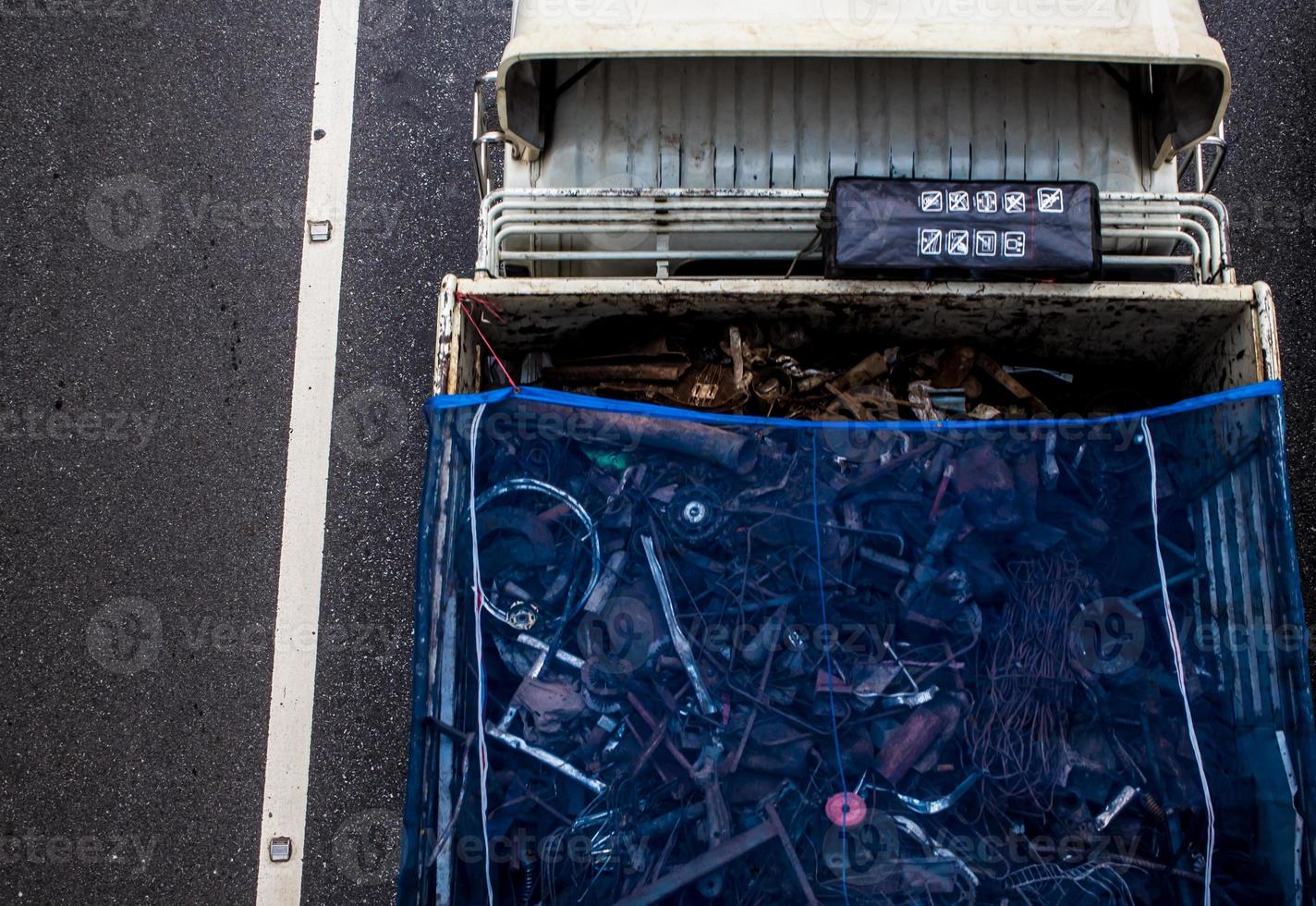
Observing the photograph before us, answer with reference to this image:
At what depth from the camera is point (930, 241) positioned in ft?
10.2

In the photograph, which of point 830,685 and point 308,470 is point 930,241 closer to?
point 830,685

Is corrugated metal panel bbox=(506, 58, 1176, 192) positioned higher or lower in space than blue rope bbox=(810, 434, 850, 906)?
higher

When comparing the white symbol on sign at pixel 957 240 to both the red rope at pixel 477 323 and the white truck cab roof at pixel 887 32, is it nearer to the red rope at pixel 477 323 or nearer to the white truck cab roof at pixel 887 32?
the white truck cab roof at pixel 887 32

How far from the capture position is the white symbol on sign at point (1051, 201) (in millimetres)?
3080

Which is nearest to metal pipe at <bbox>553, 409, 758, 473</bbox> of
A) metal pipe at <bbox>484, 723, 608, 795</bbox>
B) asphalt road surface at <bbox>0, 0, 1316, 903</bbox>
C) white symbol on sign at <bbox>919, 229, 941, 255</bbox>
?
white symbol on sign at <bbox>919, 229, 941, 255</bbox>

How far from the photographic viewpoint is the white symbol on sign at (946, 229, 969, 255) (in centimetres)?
310

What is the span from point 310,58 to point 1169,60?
3616 mm

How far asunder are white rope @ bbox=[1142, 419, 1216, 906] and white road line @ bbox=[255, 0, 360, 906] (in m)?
3.24

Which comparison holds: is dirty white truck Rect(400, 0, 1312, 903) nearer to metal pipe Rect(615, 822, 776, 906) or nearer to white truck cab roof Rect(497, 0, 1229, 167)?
white truck cab roof Rect(497, 0, 1229, 167)

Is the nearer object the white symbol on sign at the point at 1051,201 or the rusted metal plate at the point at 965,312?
the white symbol on sign at the point at 1051,201

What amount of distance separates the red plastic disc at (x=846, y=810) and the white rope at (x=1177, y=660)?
38.8 inches

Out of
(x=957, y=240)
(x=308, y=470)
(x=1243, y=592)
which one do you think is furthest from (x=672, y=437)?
(x=308, y=470)

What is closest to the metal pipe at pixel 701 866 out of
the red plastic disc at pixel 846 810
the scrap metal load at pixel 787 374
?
the red plastic disc at pixel 846 810

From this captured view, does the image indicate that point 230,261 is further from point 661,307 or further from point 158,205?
point 661,307
